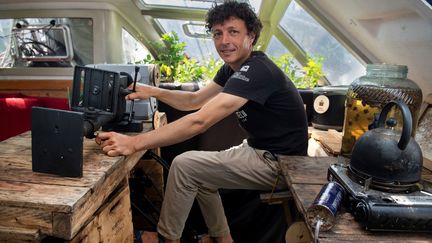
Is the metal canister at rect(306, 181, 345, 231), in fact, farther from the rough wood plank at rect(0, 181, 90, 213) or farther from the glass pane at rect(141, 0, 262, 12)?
the glass pane at rect(141, 0, 262, 12)

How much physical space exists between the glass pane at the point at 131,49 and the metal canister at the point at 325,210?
3307 millimetres

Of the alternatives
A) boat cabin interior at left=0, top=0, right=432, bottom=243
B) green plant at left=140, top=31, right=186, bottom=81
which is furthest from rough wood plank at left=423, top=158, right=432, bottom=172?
green plant at left=140, top=31, right=186, bottom=81

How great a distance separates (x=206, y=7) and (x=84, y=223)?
3.23 metres

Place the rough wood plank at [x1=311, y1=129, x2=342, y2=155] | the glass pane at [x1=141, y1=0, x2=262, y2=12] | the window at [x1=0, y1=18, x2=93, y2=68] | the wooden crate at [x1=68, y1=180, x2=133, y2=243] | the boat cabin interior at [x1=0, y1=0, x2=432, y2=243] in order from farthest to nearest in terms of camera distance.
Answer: the glass pane at [x1=141, y1=0, x2=262, y2=12] < the window at [x1=0, y1=18, x2=93, y2=68] < the rough wood plank at [x1=311, y1=129, x2=342, y2=155] < the boat cabin interior at [x1=0, y1=0, x2=432, y2=243] < the wooden crate at [x1=68, y1=180, x2=133, y2=243]

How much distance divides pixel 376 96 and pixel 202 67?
2.16 meters

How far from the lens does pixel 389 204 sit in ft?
2.58

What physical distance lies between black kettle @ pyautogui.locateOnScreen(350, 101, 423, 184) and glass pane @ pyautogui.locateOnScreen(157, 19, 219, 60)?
146 inches

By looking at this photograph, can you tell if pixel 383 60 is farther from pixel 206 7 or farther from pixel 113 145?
pixel 206 7

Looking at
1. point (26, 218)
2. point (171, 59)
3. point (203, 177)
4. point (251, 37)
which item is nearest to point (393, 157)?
point (203, 177)

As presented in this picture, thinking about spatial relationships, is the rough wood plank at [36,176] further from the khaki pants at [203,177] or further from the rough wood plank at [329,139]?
the rough wood plank at [329,139]

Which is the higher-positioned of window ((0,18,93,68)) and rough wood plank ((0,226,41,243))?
window ((0,18,93,68))

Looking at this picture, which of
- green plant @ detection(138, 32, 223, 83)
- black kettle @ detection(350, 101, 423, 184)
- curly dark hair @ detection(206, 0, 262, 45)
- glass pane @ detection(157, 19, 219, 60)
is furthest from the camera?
glass pane @ detection(157, 19, 219, 60)

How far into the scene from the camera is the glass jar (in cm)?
139

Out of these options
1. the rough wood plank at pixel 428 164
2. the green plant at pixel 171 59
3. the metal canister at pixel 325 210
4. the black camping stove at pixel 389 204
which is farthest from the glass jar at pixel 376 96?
the green plant at pixel 171 59
